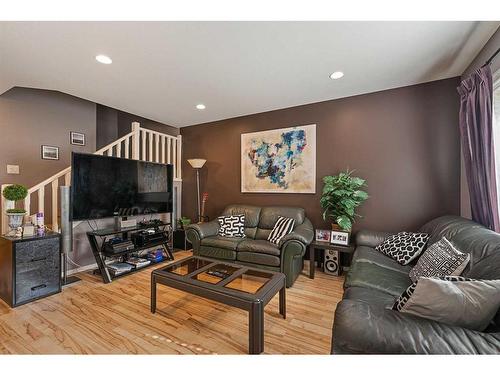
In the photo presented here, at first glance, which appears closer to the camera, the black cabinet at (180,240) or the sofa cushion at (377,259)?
the sofa cushion at (377,259)

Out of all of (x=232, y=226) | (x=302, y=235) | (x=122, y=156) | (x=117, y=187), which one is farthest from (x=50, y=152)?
(x=302, y=235)

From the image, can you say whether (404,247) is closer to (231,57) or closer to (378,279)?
(378,279)

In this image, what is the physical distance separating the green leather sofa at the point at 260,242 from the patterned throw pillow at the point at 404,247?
81cm

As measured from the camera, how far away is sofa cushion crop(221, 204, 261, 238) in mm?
3312

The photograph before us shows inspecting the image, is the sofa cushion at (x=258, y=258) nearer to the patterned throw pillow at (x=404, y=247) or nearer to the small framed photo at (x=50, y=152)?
the patterned throw pillow at (x=404, y=247)

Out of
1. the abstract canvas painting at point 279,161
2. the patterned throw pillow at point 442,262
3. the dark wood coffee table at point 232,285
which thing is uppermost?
the abstract canvas painting at point 279,161

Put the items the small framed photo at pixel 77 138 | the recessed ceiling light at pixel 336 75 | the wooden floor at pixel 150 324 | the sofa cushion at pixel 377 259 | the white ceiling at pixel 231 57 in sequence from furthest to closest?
the small framed photo at pixel 77 138 → the recessed ceiling light at pixel 336 75 → the sofa cushion at pixel 377 259 → the white ceiling at pixel 231 57 → the wooden floor at pixel 150 324

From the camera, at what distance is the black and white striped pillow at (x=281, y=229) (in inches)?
113

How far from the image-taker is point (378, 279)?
1709 mm

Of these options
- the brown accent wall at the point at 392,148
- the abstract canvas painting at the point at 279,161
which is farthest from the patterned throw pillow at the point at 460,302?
the abstract canvas painting at the point at 279,161

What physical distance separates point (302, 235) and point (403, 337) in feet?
5.52

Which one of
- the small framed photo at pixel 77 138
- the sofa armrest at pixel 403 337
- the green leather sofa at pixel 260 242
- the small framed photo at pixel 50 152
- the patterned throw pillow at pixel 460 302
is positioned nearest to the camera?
the sofa armrest at pixel 403 337

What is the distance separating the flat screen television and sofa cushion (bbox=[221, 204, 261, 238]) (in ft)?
3.52

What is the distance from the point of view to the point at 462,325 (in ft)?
3.24
